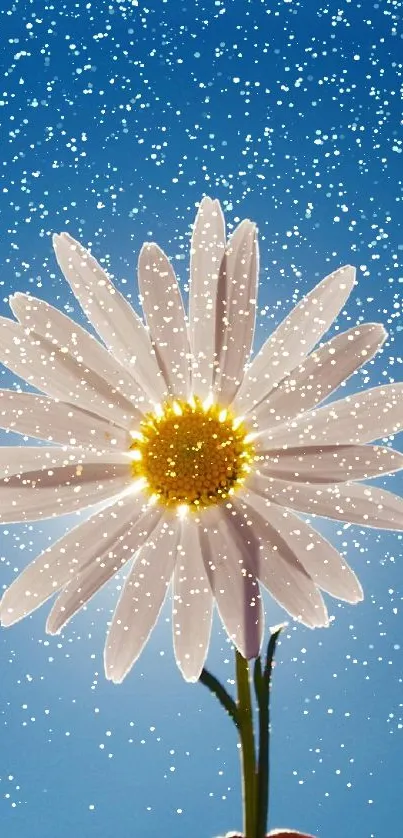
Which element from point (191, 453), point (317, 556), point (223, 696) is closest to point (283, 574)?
point (317, 556)

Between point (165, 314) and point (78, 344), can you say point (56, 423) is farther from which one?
point (165, 314)

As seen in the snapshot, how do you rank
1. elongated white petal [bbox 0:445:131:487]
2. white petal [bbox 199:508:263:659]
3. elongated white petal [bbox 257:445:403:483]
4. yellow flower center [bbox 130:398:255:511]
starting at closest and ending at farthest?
white petal [bbox 199:508:263:659] → elongated white petal [bbox 257:445:403:483] → elongated white petal [bbox 0:445:131:487] → yellow flower center [bbox 130:398:255:511]

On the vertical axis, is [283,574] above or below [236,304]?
below

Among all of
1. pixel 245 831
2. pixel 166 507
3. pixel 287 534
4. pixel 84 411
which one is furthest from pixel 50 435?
pixel 245 831

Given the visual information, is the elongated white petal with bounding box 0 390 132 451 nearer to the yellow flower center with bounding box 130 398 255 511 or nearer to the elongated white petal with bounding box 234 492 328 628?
the yellow flower center with bounding box 130 398 255 511

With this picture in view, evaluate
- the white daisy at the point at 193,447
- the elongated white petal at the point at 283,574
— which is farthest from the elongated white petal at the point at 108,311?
the elongated white petal at the point at 283,574

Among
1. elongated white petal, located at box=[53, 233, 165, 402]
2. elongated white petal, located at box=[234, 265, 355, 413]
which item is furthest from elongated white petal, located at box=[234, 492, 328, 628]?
elongated white petal, located at box=[53, 233, 165, 402]

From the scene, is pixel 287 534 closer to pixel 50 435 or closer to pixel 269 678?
pixel 269 678
